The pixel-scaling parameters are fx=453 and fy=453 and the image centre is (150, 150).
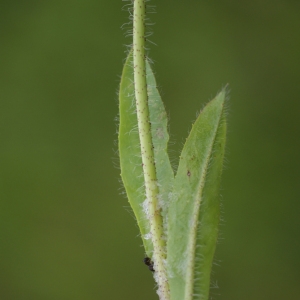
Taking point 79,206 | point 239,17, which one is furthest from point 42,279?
point 239,17

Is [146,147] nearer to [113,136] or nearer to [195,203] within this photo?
[195,203]

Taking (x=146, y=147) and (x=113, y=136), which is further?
(x=113, y=136)

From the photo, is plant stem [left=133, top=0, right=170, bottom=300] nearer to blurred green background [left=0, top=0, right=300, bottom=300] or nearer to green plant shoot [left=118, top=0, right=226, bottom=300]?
green plant shoot [left=118, top=0, right=226, bottom=300]

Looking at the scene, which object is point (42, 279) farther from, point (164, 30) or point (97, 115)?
point (164, 30)

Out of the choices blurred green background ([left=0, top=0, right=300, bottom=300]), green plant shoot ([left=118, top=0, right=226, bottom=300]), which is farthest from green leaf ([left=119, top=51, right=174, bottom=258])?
blurred green background ([left=0, top=0, right=300, bottom=300])

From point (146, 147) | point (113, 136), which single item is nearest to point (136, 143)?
point (146, 147)

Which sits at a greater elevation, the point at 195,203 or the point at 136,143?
the point at 136,143

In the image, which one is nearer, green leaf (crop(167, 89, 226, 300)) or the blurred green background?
green leaf (crop(167, 89, 226, 300))
